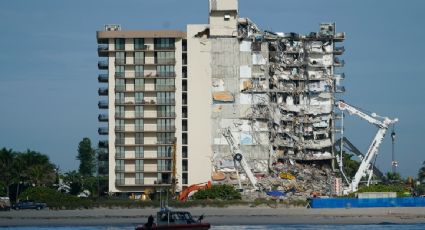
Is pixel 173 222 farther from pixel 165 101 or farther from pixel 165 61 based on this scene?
pixel 165 61

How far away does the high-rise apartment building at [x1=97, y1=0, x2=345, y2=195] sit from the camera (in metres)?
151

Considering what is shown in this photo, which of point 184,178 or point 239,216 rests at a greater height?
point 184,178

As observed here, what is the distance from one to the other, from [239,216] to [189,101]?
1502 inches

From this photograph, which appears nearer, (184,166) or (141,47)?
(141,47)

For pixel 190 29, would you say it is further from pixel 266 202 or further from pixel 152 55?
pixel 266 202

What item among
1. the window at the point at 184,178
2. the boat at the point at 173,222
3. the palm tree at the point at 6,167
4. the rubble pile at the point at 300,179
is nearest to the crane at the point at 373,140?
the rubble pile at the point at 300,179

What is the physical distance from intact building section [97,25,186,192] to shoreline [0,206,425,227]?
26.2 meters

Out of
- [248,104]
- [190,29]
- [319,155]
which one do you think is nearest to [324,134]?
[319,155]

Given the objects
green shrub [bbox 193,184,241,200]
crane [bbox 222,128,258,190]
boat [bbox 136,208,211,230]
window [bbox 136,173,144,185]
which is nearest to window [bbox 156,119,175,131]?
window [bbox 136,173,144,185]

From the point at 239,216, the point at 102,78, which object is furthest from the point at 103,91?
the point at 239,216

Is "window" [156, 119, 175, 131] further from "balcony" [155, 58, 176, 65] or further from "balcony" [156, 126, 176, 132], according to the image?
"balcony" [155, 58, 176, 65]

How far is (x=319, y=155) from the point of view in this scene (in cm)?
15625

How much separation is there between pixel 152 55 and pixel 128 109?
317 inches

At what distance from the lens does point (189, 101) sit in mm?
151500
